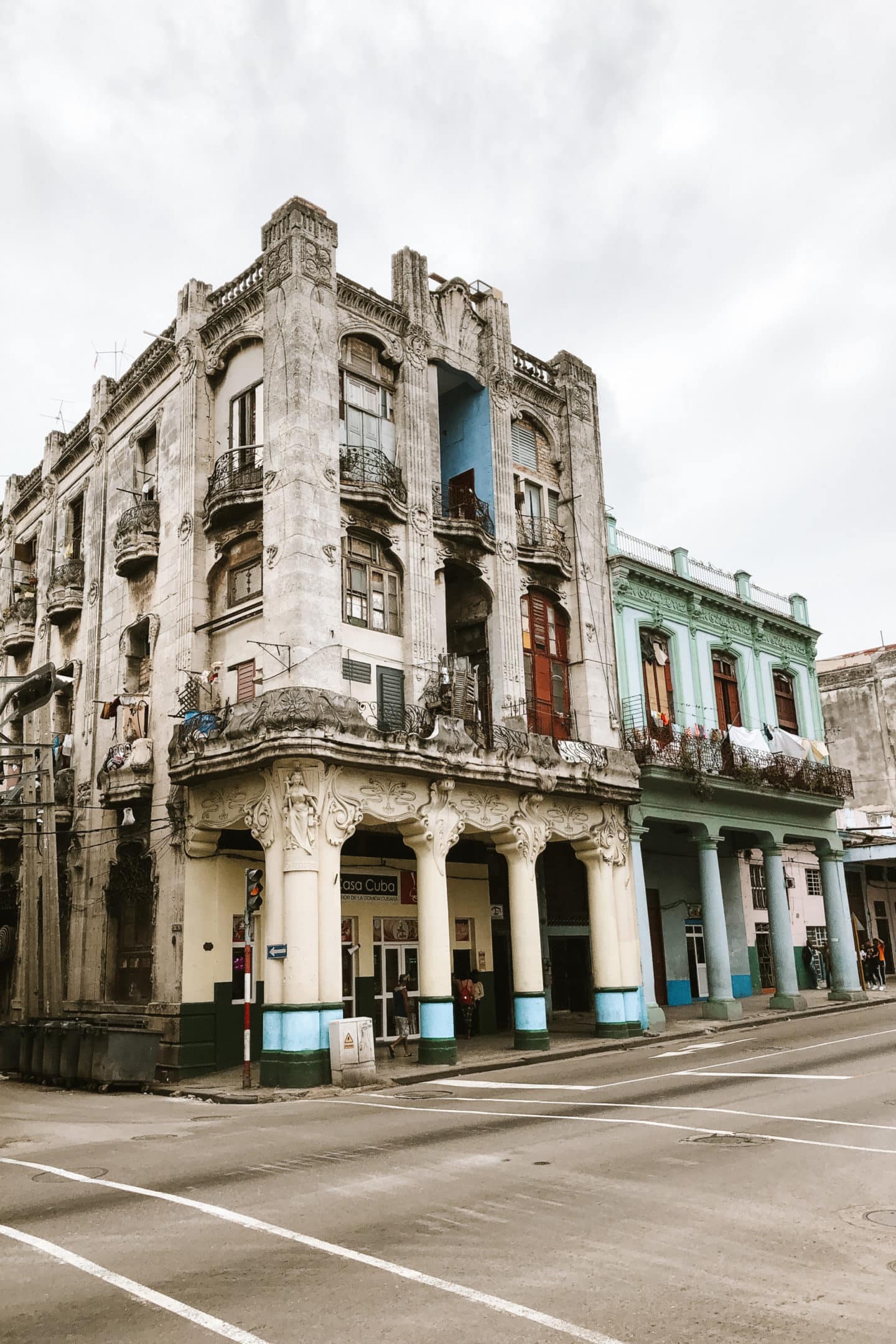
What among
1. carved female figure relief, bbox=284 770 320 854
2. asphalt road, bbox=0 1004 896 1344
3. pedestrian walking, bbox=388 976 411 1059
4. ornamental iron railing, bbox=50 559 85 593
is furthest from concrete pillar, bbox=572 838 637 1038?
ornamental iron railing, bbox=50 559 85 593

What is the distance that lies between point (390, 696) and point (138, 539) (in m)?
7.99

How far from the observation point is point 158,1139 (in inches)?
543

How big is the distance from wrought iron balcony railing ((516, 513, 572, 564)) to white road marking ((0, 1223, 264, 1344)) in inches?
873

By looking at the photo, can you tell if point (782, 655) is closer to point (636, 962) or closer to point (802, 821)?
point (802, 821)

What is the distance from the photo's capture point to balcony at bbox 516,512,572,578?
2861 cm

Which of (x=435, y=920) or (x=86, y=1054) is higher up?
(x=435, y=920)

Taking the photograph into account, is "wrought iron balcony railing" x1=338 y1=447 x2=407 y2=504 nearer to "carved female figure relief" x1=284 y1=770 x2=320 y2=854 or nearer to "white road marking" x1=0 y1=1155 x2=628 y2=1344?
"carved female figure relief" x1=284 y1=770 x2=320 y2=854

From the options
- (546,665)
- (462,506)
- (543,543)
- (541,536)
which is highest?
(462,506)

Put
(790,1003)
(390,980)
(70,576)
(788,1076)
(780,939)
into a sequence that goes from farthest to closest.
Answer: (780,939)
(70,576)
(790,1003)
(390,980)
(788,1076)

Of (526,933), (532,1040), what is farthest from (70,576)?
(532,1040)

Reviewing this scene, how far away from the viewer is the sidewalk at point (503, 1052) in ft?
63.6

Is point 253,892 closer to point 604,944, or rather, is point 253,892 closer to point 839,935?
point 604,944

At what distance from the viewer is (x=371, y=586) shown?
24.8 metres

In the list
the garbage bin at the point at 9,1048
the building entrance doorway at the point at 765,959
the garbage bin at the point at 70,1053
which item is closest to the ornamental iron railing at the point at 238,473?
the garbage bin at the point at 70,1053
